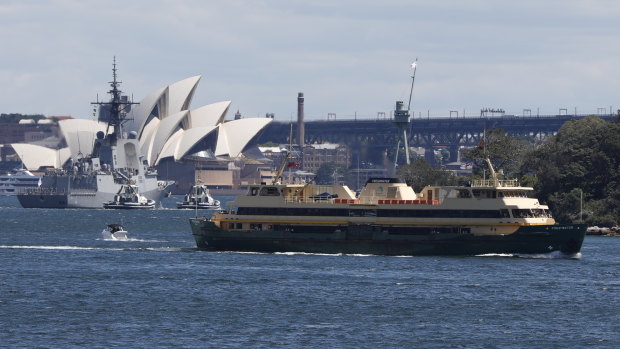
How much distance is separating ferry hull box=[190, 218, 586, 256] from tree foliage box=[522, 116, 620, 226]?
131 feet

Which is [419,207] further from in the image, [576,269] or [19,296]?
[19,296]

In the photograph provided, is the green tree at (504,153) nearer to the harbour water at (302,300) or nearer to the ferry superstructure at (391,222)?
the harbour water at (302,300)

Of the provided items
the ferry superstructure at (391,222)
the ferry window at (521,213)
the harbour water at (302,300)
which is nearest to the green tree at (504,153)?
the harbour water at (302,300)

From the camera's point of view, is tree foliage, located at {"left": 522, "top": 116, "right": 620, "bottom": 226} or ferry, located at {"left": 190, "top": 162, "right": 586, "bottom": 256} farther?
tree foliage, located at {"left": 522, "top": 116, "right": 620, "bottom": 226}

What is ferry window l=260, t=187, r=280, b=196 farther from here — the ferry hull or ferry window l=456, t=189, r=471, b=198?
ferry window l=456, t=189, r=471, b=198

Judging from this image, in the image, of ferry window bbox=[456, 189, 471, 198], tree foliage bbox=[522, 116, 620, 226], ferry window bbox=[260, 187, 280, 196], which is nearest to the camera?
ferry window bbox=[456, 189, 471, 198]

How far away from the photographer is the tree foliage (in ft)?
408

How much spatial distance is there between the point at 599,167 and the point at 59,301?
250 ft

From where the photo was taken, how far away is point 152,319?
57.6 metres

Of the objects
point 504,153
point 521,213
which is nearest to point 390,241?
point 521,213

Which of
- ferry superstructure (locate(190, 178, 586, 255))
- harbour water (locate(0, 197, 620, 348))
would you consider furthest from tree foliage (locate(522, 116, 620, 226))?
ferry superstructure (locate(190, 178, 586, 255))

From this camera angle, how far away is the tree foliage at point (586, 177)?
124500 millimetres

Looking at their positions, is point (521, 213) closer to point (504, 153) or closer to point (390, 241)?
point (390, 241)

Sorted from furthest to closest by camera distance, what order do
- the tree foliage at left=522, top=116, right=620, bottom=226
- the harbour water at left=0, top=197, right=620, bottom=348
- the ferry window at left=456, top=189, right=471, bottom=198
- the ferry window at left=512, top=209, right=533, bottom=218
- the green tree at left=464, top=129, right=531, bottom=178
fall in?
1. the green tree at left=464, top=129, right=531, bottom=178
2. the tree foliage at left=522, top=116, right=620, bottom=226
3. the ferry window at left=456, top=189, right=471, bottom=198
4. the ferry window at left=512, top=209, right=533, bottom=218
5. the harbour water at left=0, top=197, right=620, bottom=348
